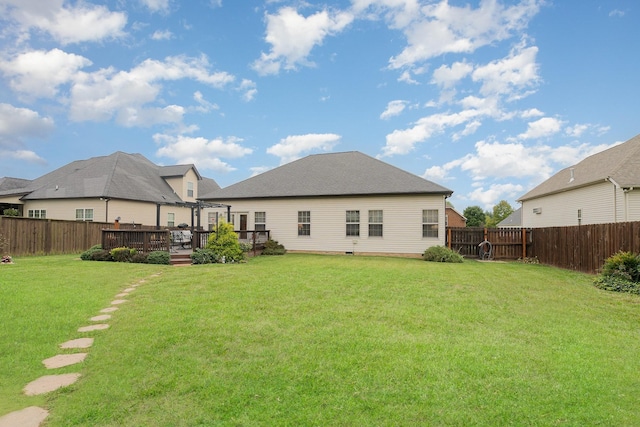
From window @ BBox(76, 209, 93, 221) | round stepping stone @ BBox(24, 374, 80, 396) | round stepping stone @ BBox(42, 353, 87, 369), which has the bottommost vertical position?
round stepping stone @ BBox(24, 374, 80, 396)

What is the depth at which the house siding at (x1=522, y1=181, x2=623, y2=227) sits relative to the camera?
1650 centimetres

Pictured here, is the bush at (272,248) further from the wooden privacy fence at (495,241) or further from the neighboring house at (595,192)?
the neighboring house at (595,192)

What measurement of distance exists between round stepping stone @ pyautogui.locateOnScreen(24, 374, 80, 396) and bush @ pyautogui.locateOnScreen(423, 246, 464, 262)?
14.9m

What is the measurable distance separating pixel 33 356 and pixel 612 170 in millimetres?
22034

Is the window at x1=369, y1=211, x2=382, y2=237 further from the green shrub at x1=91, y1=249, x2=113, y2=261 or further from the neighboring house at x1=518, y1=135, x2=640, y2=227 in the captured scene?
the green shrub at x1=91, y1=249, x2=113, y2=261

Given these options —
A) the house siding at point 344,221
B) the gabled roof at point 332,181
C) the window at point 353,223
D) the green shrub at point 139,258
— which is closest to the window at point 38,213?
the gabled roof at point 332,181

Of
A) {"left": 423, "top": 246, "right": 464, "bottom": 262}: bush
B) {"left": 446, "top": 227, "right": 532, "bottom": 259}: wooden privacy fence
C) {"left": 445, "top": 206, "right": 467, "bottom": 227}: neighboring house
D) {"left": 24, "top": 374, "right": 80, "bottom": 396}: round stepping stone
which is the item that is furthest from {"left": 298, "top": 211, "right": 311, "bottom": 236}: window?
{"left": 445, "top": 206, "right": 467, "bottom": 227}: neighboring house

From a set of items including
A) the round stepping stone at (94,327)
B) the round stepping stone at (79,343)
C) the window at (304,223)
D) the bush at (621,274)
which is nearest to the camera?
the round stepping stone at (79,343)

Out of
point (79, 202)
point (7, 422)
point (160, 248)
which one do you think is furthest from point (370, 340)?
point (79, 202)

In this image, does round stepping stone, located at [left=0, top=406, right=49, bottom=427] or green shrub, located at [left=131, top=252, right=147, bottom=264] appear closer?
round stepping stone, located at [left=0, top=406, right=49, bottom=427]

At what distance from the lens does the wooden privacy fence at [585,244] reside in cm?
1095

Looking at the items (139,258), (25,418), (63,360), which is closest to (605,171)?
(139,258)

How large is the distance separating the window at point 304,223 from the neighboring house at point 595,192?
1459 centimetres

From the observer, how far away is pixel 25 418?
3.06m
